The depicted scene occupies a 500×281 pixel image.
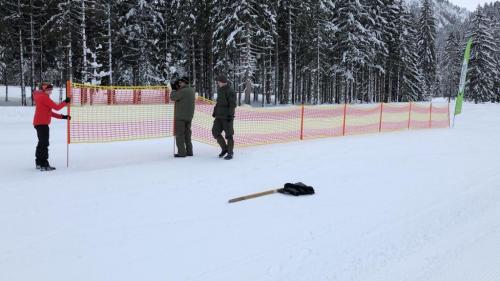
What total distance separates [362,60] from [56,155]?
3095 cm

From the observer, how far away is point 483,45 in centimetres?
5006

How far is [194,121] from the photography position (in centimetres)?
1536

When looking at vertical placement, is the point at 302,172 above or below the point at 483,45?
below

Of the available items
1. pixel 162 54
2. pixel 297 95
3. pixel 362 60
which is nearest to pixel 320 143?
pixel 162 54

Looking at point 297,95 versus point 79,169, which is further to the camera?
point 297,95

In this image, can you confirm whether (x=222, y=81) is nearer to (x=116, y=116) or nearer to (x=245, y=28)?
(x=116, y=116)

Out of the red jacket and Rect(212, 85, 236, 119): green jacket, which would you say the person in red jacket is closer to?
the red jacket

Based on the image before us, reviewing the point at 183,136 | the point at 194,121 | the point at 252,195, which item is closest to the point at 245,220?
the point at 252,195

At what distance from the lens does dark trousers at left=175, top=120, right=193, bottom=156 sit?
10.0 meters

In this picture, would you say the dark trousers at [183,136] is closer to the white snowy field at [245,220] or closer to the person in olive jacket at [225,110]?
the white snowy field at [245,220]

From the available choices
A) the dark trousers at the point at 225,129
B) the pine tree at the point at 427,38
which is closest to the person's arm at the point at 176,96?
the dark trousers at the point at 225,129

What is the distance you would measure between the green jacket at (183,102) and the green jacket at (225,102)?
0.67 meters

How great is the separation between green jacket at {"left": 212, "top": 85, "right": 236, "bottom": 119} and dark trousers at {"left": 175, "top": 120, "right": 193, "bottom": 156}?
85cm

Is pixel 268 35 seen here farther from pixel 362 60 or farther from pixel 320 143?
pixel 320 143
